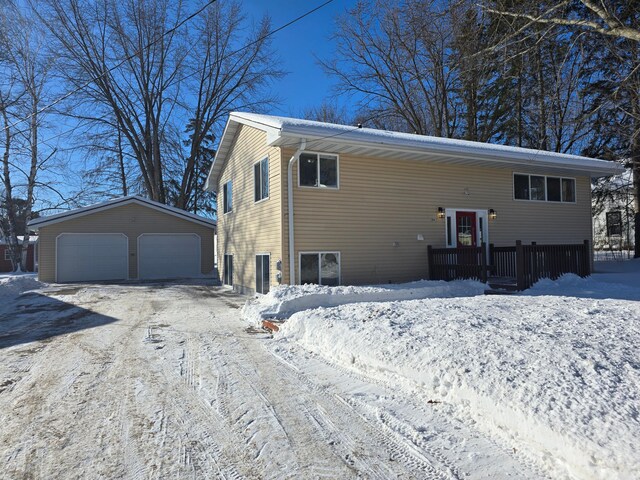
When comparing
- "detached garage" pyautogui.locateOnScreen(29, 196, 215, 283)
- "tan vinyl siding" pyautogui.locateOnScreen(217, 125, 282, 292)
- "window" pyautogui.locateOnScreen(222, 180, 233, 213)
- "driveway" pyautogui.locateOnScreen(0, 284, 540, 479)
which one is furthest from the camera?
"detached garage" pyautogui.locateOnScreen(29, 196, 215, 283)

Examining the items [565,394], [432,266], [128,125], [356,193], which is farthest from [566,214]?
[128,125]

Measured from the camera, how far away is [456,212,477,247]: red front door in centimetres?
1238

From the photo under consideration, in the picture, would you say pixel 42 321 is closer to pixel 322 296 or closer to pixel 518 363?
pixel 322 296

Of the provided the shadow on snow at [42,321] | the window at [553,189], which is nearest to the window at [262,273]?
the shadow on snow at [42,321]

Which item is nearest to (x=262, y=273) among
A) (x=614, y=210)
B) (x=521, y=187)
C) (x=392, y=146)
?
(x=392, y=146)

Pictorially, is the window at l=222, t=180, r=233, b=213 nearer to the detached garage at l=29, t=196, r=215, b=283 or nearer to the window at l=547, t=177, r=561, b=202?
the detached garage at l=29, t=196, r=215, b=283

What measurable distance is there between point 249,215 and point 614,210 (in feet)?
71.0

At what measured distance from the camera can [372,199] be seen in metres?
11.1

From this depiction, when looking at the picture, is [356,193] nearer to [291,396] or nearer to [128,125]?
[291,396]

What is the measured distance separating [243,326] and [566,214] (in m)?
11.9

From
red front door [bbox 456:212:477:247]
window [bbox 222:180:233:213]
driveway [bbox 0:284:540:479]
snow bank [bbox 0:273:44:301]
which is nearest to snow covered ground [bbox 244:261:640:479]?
driveway [bbox 0:284:540:479]

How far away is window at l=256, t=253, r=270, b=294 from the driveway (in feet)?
15.6

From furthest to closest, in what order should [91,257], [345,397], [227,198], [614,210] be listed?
1. [614,210]
2. [91,257]
3. [227,198]
4. [345,397]

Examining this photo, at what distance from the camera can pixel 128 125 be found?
2756cm
